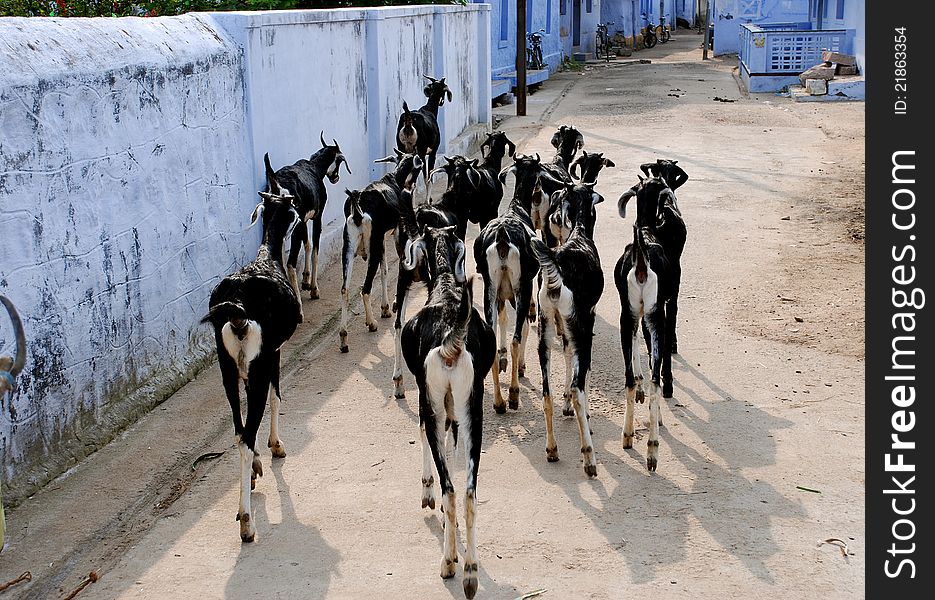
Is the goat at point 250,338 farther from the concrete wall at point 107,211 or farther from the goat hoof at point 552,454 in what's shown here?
the goat hoof at point 552,454

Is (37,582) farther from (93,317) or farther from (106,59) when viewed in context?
(106,59)

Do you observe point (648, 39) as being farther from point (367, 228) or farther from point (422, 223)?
A: point (422, 223)

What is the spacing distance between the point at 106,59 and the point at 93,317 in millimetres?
1644

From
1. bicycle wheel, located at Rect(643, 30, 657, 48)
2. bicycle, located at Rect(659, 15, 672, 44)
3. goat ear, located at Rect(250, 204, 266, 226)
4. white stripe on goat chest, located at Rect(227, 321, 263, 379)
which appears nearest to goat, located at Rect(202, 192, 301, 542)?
white stripe on goat chest, located at Rect(227, 321, 263, 379)

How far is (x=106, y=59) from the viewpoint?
6480 mm

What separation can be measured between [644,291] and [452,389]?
5.44 feet

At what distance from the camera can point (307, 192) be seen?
344 inches

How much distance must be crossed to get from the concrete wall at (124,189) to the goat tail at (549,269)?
2718mm

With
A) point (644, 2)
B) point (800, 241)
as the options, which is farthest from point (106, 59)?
point (644, 2)

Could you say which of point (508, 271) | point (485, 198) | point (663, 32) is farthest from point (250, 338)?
point (663, 32)

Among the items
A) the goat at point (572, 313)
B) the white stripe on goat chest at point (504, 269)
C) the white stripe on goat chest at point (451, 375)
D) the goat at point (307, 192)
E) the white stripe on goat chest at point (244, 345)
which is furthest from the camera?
the goat at point (307, 192)

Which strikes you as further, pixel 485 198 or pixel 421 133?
pixel 421 133

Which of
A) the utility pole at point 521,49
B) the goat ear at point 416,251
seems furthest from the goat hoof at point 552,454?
the utility pole at point 521,49

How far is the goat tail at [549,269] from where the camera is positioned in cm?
565
